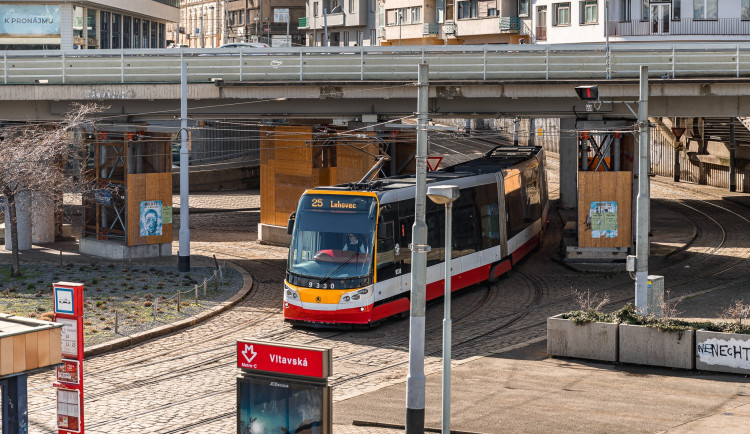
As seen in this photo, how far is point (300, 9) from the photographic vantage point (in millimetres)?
105000

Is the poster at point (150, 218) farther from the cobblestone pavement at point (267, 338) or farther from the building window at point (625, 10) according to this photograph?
the building window at point (625, 10)

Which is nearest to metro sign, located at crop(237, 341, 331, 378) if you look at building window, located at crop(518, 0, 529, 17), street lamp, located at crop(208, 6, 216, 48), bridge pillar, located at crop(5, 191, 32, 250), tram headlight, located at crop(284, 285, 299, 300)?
tram headlight, located at crop(284, 285, 299, 300)

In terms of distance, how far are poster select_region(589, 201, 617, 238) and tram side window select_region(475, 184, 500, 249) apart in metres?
4.03

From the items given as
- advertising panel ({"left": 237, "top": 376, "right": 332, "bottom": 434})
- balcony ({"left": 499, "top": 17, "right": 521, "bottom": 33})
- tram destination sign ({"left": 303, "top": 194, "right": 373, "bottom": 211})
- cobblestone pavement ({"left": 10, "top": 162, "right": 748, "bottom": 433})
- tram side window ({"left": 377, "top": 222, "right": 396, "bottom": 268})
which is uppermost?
balcony ({"left": 499, "top": 17, "right": 521, "bottom": 33})

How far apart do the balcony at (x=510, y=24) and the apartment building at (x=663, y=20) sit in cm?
1100

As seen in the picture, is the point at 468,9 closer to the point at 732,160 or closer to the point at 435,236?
the point at 732,160

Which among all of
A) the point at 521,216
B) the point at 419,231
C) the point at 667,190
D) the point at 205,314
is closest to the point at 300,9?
the point at 667,190

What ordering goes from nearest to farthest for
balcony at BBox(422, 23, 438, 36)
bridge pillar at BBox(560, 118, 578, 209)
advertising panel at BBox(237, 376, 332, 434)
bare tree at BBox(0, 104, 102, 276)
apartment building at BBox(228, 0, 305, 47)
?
advertising panel at BBox(237, 376, 332, 434) < bare tree at BBox(0, 104, 102, 276) < bridge pillar at BBox(560, 118, 578, 209) < balcony at BBox(422, 23, 438, 36) < apartment building at BBox(228, 0, 305, 47)

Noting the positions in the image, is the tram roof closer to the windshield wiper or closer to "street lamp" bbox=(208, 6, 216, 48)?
the windshield wiper

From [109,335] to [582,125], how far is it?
16.3 metres

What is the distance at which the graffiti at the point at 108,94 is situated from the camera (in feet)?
114

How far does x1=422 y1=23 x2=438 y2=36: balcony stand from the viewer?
79.0 m

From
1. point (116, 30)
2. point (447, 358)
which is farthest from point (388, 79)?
point (116, 30)

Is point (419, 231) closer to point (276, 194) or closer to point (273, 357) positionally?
point (273, 357)
